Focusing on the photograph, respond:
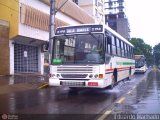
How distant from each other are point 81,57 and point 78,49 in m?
0.41

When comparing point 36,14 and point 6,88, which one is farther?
point 36,14

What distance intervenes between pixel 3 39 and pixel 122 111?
22010 mm

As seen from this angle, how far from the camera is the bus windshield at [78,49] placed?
14.8m

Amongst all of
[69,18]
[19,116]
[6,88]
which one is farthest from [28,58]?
[19,116]

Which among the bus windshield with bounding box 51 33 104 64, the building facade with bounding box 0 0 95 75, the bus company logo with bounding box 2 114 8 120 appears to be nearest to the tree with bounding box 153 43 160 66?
the building facade with bounding box 0 0 95 75

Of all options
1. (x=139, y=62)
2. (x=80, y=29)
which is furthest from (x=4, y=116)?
(x=139, y=62)

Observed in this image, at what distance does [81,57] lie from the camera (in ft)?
48.9

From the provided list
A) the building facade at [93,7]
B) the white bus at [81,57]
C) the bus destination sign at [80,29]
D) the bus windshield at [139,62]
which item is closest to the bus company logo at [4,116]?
the white bus at [81,57]

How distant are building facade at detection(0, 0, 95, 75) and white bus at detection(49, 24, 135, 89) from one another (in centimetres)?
1609

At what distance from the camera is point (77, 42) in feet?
50.3

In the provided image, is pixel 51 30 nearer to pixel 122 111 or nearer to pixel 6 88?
pixel 6 88

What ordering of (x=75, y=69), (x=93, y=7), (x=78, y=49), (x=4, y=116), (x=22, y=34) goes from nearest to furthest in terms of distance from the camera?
(x=4, y=116)
(x=75, y=69)
(x=78, y=49)
(x=22, y=34)
(x=93, y=7)

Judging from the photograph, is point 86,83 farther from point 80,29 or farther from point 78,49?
point 80,29

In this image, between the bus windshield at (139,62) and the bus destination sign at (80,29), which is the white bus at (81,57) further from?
the bus windshield at (139,62)
